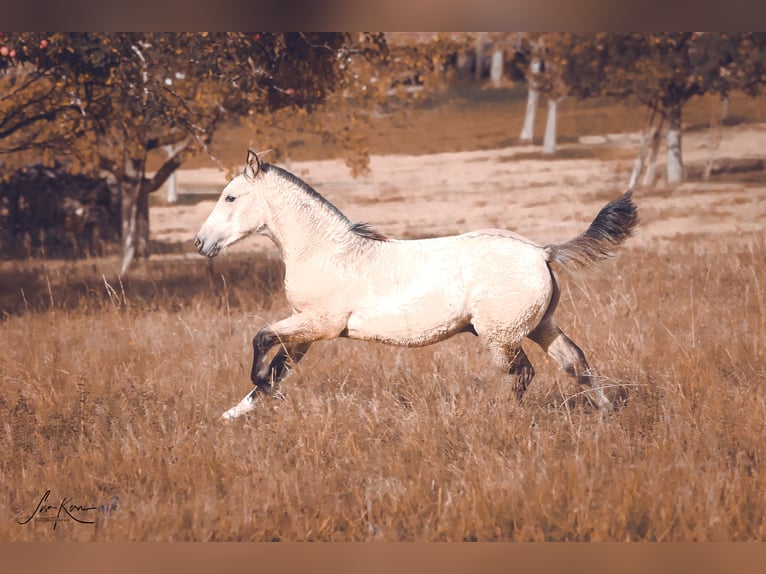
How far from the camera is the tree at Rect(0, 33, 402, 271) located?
5.83m

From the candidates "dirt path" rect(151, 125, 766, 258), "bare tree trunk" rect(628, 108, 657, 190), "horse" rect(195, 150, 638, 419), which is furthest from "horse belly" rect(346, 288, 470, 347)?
"bare tree trunk" rect(628, 108, 657, 190)

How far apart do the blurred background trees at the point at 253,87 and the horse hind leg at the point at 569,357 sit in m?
3.08

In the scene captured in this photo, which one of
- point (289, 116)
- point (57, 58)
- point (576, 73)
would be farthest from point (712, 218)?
point (57, 58)

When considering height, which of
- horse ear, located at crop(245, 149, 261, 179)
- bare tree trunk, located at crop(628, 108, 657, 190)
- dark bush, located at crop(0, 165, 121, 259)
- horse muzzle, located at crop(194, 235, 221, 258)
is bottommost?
dark bush, located at crop(0, 165, 121, 259)

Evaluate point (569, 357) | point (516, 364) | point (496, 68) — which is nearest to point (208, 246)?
point (516, 364)

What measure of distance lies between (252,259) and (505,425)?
5239 millimetres

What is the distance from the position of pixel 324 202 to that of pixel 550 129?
5780 millimetres

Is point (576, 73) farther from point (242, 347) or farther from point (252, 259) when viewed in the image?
point (242, 347)

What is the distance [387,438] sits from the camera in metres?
4.15

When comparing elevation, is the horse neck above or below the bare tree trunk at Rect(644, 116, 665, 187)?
above

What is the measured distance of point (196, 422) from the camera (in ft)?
14.6

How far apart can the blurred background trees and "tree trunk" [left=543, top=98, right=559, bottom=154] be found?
2 cm

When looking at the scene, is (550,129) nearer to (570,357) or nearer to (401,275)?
(570,357)

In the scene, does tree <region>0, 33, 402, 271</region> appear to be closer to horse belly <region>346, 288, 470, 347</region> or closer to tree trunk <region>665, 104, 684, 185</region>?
horse belly <region>346, 288, 470, 347</region>
